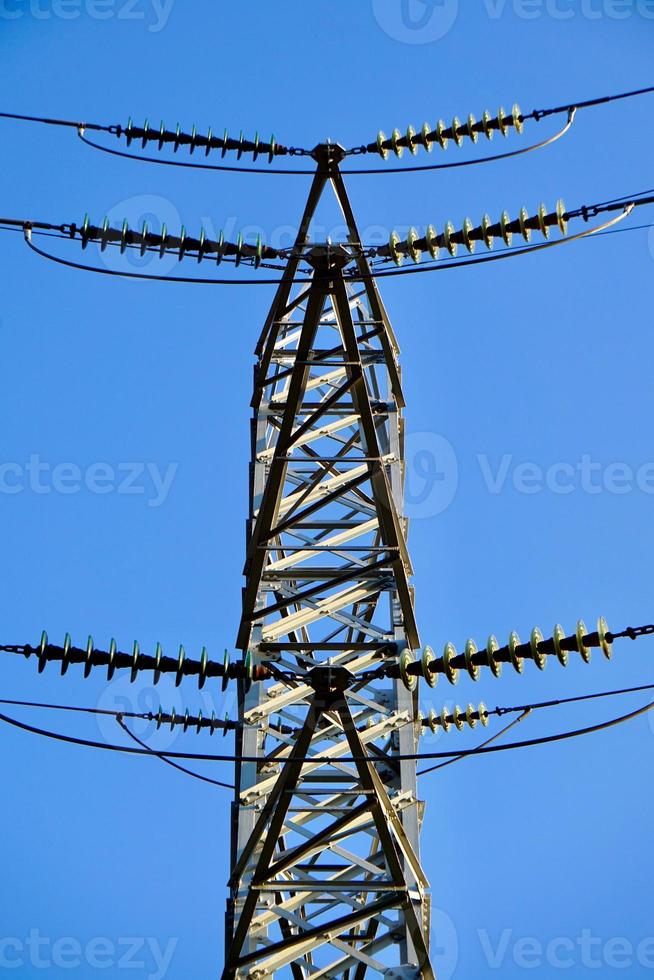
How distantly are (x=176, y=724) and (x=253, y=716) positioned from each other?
1.51 m

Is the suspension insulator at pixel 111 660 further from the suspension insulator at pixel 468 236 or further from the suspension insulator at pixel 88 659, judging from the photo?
the suspension insulator at pixel 468 236

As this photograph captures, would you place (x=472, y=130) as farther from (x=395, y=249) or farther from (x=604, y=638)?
(x=604, y=638)

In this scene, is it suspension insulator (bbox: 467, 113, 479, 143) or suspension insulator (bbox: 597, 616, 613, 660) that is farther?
suspension insulator (bbox: 467, 113, 479, 143)

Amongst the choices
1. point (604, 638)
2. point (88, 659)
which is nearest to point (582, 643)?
point (604, 638)

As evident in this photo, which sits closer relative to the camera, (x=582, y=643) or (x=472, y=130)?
(x=582, y=643)

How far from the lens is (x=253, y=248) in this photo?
14.1 metres

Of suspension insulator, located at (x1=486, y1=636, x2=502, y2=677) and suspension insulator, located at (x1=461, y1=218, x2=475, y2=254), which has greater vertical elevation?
suspension insulator, located at (x1=461, y1=218, x2=475, y2=254)

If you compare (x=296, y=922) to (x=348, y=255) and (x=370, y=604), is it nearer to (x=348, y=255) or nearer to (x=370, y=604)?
(x=370, y=604)

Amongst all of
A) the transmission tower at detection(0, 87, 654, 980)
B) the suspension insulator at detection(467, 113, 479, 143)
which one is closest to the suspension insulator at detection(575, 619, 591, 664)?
the transmission tower at detection(0, 87, 654, 980)

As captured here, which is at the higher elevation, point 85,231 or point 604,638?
point 85,231

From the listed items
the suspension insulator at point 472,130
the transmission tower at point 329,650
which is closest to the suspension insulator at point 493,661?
the transmission tower at point 329,650

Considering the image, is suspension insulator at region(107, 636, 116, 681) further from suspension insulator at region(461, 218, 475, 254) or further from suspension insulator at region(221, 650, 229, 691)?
suspension insulator at region(461, 218, 475, 254)

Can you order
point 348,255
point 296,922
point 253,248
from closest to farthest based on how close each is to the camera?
point 296,922, point 348,255, point 253,248

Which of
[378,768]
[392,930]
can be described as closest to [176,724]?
[378,768]
